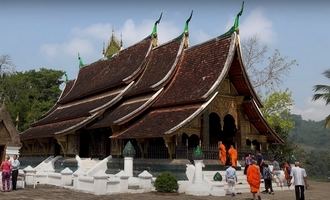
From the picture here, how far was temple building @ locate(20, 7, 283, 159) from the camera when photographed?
19.7 meters

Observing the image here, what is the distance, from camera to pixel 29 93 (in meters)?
49.0

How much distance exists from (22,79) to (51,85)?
3333 millimetres

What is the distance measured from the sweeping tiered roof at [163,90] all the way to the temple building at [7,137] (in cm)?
349

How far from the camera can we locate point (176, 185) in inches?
661

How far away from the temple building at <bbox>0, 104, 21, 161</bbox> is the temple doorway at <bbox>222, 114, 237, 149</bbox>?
1011 centimetres

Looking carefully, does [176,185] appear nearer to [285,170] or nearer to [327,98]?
[285,170]

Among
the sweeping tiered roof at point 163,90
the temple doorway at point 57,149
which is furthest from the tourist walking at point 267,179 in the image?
the temple doorway at point 57,149

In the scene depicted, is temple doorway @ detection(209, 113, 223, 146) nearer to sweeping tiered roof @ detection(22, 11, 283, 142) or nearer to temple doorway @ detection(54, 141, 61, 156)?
sweeping tiered roof @ detection(22, 11, 283, 142)

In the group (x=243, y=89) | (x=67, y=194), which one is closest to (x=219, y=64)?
(x=243, y=89)

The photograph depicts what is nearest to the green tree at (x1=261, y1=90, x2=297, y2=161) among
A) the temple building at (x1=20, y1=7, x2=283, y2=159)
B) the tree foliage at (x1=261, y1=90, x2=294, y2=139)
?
the tree foliage at (x1=261, y1=90, x2=294, y2=139)

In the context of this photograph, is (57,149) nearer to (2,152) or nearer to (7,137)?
(2,152)

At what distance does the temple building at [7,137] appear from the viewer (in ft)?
65.6

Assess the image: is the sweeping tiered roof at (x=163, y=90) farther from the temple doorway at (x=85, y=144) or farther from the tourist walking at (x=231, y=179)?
the tourist walking at (x=231, y=179)

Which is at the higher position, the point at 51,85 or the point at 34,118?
the point at 51,85
